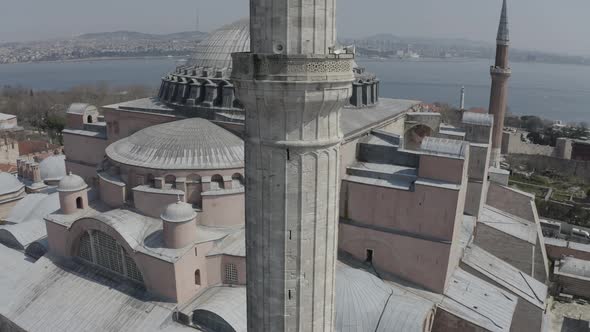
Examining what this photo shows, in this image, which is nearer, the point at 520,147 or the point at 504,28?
the point at 504,28

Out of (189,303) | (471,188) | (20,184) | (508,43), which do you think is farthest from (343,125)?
(20,184)

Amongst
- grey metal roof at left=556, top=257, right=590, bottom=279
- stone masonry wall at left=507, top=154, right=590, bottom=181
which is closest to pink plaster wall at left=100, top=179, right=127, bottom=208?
grey metal roof at left=556, top=257, right=590, bottom=279

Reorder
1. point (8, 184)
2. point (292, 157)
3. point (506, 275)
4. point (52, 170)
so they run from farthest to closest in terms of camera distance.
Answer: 1. point (52, 170)
2. point (8, 184)
3. point (506, 275)
4. point (292, 157)

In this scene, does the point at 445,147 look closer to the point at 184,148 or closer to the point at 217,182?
the point at 217,182

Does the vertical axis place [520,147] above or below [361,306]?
below

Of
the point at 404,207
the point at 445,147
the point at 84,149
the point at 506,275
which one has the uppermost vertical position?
the point at 445,147

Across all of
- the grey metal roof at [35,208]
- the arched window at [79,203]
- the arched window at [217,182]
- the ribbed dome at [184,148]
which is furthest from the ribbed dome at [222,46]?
the grey metal roof at [35,208]

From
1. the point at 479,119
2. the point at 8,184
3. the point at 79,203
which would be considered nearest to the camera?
the point at 79,203

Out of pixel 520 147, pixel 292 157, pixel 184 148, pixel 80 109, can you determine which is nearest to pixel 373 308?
pixel 292 157
